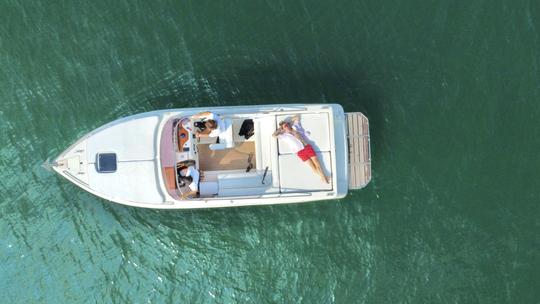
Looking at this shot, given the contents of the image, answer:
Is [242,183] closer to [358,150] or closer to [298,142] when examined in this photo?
Result: [298,142]

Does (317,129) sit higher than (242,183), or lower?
higher

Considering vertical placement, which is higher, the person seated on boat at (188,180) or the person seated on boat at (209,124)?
the person seated on boat at (209,124)

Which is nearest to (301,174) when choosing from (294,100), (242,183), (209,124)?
(242,183)

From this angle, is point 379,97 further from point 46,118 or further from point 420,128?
point 46,118

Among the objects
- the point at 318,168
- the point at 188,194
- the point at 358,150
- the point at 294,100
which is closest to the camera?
the point at 318,168

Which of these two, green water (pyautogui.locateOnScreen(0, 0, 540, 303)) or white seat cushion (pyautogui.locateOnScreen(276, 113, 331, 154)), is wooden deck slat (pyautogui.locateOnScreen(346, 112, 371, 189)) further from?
white seat cushion (pyautogui.locateOnScreen(276, 113, 331, 154))

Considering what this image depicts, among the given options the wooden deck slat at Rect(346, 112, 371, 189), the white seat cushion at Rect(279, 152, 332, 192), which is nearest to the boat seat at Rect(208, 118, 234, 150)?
the white seat cushion at Rect(279, 152, 332, 192)

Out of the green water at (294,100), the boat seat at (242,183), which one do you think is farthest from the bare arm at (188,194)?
the green water at (294,100)

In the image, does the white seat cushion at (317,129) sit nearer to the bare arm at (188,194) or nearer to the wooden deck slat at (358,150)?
the wooden deck slat at (358,150)
